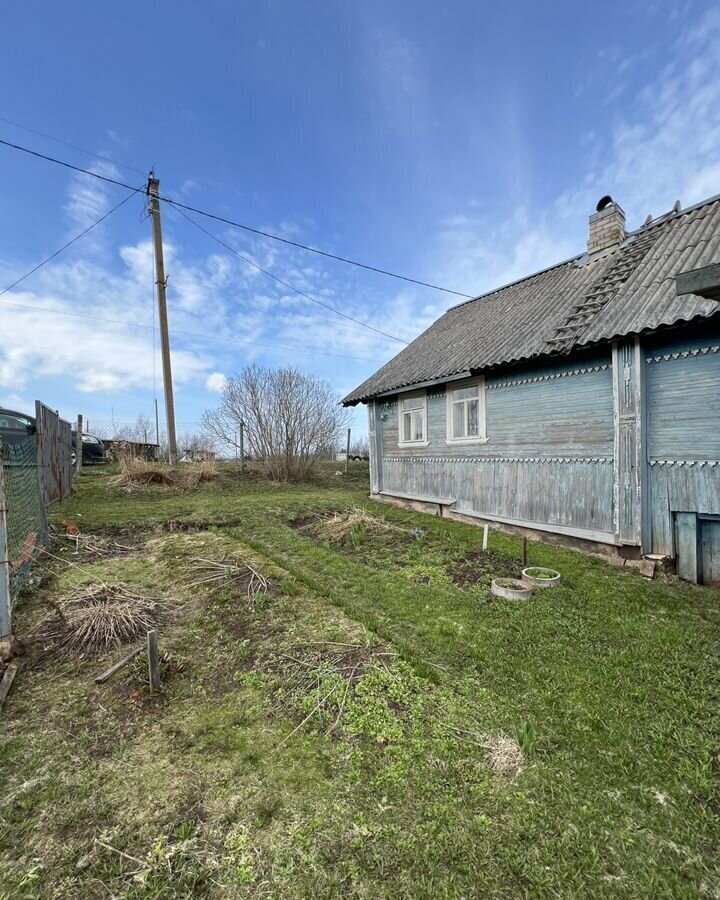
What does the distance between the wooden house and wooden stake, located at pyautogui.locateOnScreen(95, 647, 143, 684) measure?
14.9 feet

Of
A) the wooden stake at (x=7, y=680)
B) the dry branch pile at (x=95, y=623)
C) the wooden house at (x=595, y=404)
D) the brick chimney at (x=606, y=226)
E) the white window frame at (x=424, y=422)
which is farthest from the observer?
the white window frame at (x=424, y=422)

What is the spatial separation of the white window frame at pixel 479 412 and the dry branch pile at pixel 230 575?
4615mm

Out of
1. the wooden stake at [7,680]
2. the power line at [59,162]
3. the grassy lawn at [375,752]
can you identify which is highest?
the power line at [59,162]

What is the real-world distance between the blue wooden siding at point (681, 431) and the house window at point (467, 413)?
8.68 feet

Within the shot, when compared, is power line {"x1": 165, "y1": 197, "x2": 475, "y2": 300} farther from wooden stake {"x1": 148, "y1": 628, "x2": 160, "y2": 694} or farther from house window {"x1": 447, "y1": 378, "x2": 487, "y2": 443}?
wooden stake {"x1": 148, "y1": 628, "x2": 160, "y2": 694}

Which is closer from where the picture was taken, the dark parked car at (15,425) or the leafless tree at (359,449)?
the dark parked car at (15,425)

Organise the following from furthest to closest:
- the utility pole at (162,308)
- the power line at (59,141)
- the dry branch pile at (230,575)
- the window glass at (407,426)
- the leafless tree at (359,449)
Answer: the leafless tree at (359,449) < the utility pole at (162,308) < the window glass at (407,426) < the power line at (59,141) < the dry branch pile at (230,575)

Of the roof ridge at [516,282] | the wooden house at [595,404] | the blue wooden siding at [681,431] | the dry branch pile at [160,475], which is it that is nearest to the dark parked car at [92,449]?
the dry branch pile at [160,475]

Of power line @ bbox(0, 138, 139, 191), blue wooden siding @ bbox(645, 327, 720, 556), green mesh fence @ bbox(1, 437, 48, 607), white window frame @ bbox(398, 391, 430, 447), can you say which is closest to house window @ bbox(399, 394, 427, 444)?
white window frame @ bbox(398, 391, 430, 447)

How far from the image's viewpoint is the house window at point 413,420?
28.3 feet

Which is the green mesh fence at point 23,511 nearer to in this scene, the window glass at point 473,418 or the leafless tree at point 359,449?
the window glass at point 473,418

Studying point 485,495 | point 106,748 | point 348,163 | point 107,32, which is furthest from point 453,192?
point 106,748

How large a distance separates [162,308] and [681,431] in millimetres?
13467

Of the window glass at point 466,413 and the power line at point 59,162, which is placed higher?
the power line at point 59,162
